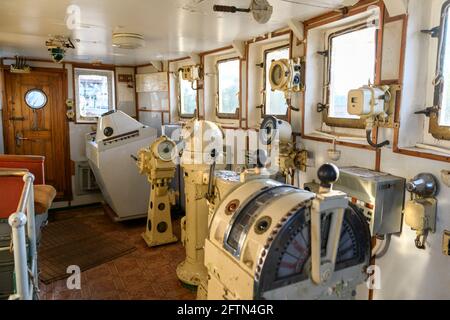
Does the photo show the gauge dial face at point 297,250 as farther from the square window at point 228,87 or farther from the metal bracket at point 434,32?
the square window at point 228,87

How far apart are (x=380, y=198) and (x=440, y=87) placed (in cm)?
72

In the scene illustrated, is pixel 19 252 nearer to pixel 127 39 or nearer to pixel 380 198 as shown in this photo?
pixel 380 198

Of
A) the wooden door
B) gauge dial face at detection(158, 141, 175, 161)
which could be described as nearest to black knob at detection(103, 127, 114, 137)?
gauge dial face at detection(158, 141, 175, 161)

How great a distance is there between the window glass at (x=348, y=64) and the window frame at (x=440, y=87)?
44 centimetres

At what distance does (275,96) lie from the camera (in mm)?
3465

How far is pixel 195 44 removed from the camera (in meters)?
3.88

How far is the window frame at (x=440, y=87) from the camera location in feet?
6.24

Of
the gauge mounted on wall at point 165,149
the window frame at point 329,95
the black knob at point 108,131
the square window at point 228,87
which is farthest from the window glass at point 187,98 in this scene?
the window frame at point 329,95

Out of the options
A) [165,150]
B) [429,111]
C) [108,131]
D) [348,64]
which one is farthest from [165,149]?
[429,111]

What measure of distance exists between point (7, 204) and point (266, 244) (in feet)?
6.97

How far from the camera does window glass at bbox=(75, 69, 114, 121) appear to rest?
5.61 metres

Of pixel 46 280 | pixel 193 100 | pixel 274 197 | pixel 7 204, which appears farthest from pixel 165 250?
pixel 274 197

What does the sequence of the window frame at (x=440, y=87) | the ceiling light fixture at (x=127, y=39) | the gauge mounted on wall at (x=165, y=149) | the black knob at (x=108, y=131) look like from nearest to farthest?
the window frame at (x=440, y=87) → the ceiling light fixture at (x=127, y=39) → the gauge mounted on wall at (x=165, y=149) → the black knob at (x=108, y=131)

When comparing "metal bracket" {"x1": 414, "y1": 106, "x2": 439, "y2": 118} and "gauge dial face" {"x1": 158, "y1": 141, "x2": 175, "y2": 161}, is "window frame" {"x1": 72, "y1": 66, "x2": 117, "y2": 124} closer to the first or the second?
"gauge dial face" {"x1": 158, "y1": 141, "x2": 175, "y2": 161}
